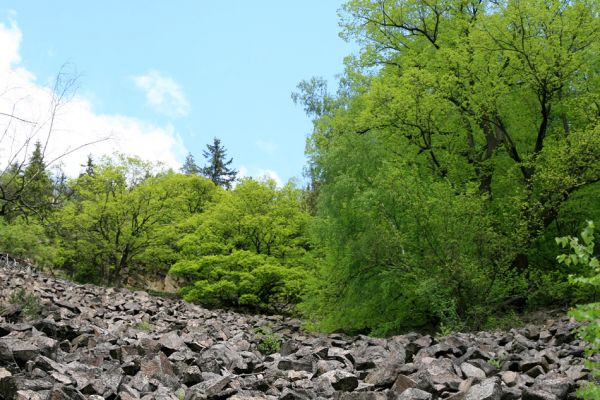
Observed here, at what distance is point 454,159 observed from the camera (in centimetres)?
1753

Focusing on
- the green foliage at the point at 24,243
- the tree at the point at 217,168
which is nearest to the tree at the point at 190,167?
the tree at the point at 217,168

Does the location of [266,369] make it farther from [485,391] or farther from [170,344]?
[485,391]

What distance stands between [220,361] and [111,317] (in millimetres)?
6267

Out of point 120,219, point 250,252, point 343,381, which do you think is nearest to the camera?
point 343,381

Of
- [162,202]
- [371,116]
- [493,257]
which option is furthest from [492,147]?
[162,202]

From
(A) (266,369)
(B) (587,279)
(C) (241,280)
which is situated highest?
(C) (241,280)

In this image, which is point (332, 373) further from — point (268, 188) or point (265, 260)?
point (268, 188)

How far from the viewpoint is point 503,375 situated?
19.2 feet

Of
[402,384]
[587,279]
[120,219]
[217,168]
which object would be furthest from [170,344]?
[217,168]

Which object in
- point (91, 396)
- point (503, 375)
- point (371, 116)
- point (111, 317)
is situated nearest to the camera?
point (91, 396)

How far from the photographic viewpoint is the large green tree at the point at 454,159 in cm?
1246

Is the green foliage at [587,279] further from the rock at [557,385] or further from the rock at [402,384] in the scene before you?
the rock at [402,384]

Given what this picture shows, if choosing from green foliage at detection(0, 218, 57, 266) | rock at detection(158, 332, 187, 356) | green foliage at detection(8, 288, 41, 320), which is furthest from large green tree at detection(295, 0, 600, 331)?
green foliage at detection(0, 218, 57, 266)

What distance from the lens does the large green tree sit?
40.9ft
